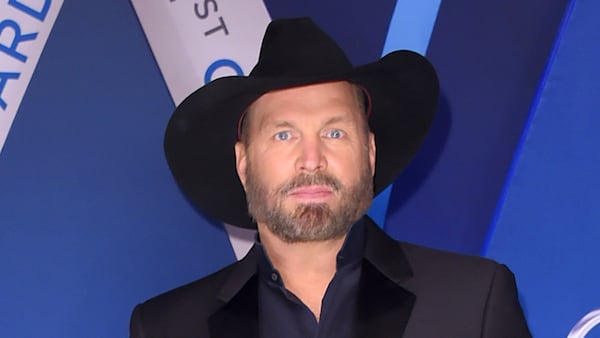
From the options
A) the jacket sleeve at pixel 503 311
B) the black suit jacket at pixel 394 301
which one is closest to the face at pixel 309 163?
the black suit jacket at pixel 394 301

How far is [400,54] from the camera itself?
208cm

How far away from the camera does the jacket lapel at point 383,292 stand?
6.40ft

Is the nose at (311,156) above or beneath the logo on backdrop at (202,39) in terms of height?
beneath

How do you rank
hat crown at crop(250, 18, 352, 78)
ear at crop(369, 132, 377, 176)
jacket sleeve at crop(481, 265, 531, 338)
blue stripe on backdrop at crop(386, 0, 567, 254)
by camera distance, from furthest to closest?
blue stripe on backdrop at crop(386, 0, 567, 254)
ear at crop(369, 132, 377, 176)
hat crown at crop(250, 18, 352, 78)
jacket sleeve at crop(481, 265, 531, 338)

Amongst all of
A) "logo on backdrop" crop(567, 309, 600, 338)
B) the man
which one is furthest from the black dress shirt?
"logo on backdrop" crop(567, 309, 600, 338)

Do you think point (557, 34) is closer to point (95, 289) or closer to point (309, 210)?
point (309, 210)

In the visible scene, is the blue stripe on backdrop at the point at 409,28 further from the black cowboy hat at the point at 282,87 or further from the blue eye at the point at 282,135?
the blue eye at the point at 282,135

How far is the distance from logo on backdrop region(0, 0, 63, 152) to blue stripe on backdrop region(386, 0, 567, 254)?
3.26 ft

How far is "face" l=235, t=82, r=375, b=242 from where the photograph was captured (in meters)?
1.99

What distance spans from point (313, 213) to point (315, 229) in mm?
36

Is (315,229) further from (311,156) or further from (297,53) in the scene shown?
(297,53)

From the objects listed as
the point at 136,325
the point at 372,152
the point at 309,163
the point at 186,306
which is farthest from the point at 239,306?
the point at 372,152

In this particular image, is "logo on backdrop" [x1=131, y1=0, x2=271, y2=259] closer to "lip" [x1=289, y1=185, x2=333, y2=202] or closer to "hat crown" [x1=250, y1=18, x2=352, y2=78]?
"hat crown" [x1=250, y1=18, x2=352, y2=78]

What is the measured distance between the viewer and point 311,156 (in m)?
1.98
